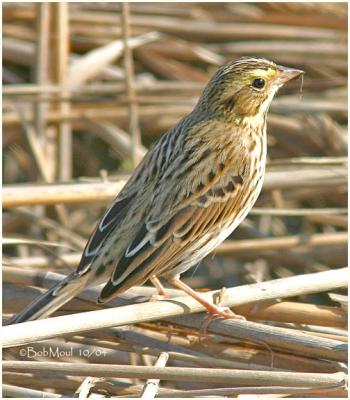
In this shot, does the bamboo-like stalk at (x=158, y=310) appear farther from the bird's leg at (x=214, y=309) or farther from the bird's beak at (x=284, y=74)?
the bird's beak at (x=284, y=74)

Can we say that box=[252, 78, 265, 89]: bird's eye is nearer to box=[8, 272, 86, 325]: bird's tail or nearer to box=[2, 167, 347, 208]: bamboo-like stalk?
box=[2, 167, 347, 208]: bamboo-like stalk

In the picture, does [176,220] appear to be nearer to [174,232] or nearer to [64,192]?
[174,232]

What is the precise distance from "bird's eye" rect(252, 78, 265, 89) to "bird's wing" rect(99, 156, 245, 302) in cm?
38

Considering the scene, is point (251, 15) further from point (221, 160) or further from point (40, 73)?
point (221, 160)

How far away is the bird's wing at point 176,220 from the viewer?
395cm

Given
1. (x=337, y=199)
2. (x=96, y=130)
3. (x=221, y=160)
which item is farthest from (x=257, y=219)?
(x=221, y=160)

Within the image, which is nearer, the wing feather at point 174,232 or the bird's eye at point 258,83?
the wing feather at point 174,232

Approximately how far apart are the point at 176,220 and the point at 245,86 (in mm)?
694

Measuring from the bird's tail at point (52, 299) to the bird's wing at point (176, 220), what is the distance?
0.50 feet

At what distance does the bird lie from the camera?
397cm

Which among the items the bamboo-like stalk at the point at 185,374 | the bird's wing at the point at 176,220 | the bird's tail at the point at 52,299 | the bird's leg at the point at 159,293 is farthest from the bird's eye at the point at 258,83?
the bamboo-like stalk at the point at 185,374

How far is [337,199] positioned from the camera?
20.5ft

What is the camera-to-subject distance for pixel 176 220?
415cm

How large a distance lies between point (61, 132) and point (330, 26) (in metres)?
2.02
